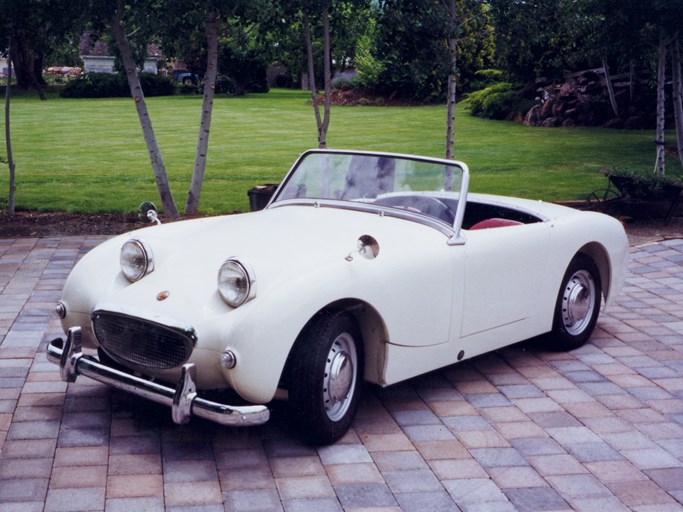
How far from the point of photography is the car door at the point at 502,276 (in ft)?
17.3

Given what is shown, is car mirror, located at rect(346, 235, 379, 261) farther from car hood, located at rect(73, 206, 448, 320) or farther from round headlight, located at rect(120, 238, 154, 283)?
round headlight, located at rect(120, 238, 154, 283)

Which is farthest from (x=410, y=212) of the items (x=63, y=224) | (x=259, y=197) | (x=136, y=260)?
Answer: (x=63, y=224)

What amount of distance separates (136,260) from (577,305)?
3.04 metres

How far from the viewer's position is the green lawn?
46.7ft

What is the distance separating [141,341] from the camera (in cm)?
449

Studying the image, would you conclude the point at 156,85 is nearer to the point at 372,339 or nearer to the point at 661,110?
the point at 661,110

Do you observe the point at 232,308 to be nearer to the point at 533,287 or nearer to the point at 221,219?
the point at 221,219

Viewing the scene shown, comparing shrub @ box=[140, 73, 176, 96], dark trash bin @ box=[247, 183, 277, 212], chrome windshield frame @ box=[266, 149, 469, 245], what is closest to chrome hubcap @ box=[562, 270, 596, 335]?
chrome windshield frame @ box=[266, 149, 469, 245]

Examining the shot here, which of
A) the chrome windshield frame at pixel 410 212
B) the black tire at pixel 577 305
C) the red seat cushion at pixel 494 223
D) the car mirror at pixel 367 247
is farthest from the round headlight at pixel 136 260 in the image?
the black tire at pixel 577 305

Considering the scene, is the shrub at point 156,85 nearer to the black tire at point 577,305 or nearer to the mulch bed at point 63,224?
the mulch bed at point 63,224

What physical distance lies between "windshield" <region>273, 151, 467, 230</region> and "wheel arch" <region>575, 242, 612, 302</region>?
1328mm

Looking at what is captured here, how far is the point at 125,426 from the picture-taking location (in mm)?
4727

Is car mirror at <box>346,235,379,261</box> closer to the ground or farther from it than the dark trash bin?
farther from it

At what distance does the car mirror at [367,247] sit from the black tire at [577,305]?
192 centimetres
